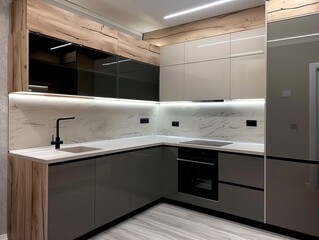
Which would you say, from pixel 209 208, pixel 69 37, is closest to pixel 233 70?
pixel 209 208

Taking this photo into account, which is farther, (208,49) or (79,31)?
(208,49)

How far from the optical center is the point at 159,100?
12.3 ft

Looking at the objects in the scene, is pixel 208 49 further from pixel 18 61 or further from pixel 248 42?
pixel 18 61

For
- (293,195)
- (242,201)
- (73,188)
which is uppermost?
(73,188)

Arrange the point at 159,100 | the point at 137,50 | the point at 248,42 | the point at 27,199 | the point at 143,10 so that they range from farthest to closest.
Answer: the point at 159,100, the point at 137,50, the point at 143,10, the point at 248,42, the point at 27,199

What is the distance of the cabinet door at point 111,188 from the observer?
2.45 m

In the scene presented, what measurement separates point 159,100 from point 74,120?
137 cm

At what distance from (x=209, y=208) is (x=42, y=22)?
275cm

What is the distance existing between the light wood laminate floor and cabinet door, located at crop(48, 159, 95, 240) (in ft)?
1.12

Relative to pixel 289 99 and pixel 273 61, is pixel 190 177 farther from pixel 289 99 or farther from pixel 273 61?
pixel 273 61

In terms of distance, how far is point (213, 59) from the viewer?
10.5ft

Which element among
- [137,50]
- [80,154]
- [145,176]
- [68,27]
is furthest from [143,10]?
[145,176]

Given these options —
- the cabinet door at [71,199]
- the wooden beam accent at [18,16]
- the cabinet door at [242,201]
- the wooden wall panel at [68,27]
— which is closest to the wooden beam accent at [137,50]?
the wooden wall panel at [68,27]

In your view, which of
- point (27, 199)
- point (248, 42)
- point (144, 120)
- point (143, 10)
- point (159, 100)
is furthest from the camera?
point (144, 120)
